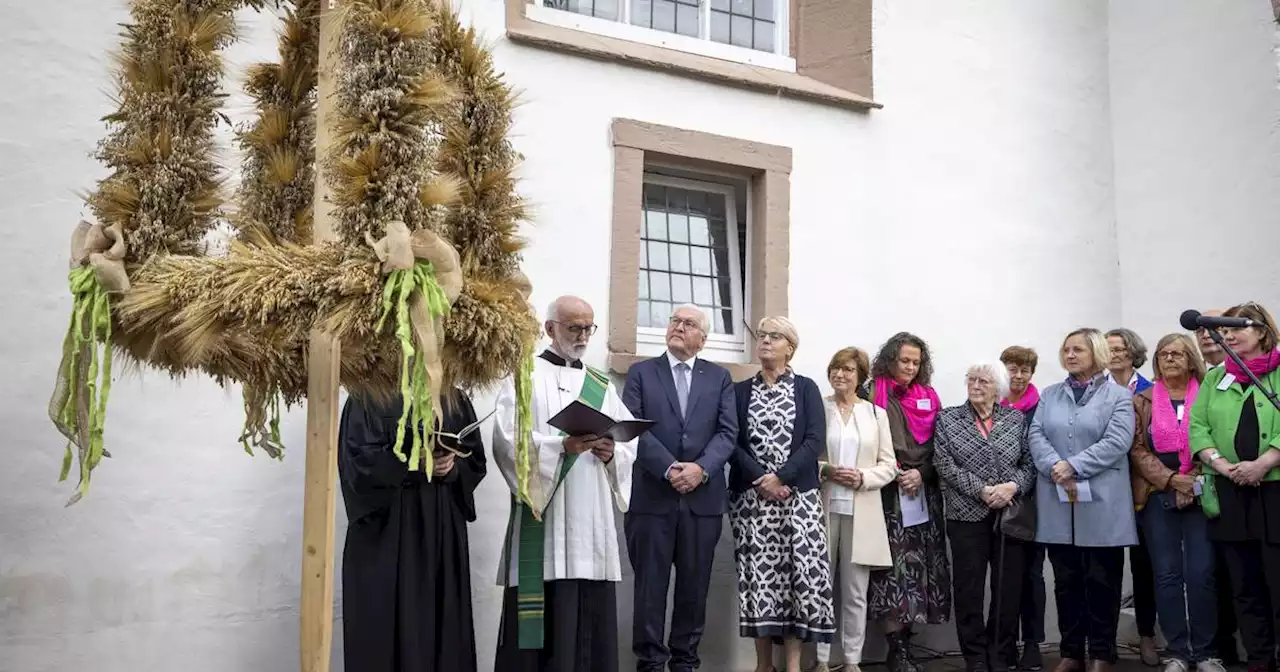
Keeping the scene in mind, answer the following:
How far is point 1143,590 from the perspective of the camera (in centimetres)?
712

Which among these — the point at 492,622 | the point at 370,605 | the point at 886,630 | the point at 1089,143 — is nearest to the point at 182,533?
the point at 370,605

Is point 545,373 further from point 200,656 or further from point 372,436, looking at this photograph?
point 200,656

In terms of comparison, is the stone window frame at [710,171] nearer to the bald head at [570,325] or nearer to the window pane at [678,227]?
the window pane at [678,227]

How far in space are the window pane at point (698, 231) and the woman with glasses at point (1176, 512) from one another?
271cm

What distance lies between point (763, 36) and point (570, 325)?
332 cm

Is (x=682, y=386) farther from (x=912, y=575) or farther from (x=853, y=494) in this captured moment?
(x=912, y=575)

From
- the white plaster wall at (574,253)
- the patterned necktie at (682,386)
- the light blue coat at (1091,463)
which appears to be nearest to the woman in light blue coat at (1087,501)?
the light blue coat at (1091,463)

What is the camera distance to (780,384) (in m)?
6.43

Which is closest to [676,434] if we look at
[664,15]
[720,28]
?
[664,15]

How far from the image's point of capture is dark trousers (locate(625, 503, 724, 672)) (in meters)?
5.89

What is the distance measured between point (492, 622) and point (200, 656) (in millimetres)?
1433

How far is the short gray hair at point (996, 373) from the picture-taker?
6.91 metres

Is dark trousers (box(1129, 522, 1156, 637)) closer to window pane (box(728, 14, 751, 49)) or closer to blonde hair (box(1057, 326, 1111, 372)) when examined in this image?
blonde hair (box(1057, 326, 1111, 372))

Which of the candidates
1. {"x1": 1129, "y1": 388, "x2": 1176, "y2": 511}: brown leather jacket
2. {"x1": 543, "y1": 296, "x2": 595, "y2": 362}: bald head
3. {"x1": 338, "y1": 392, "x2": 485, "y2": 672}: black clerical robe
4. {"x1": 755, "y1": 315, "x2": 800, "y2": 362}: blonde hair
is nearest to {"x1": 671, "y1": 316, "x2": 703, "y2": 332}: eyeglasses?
{"x1": 755, "y1": 315, "x2": 800, "y2": 362}: blonde hair
